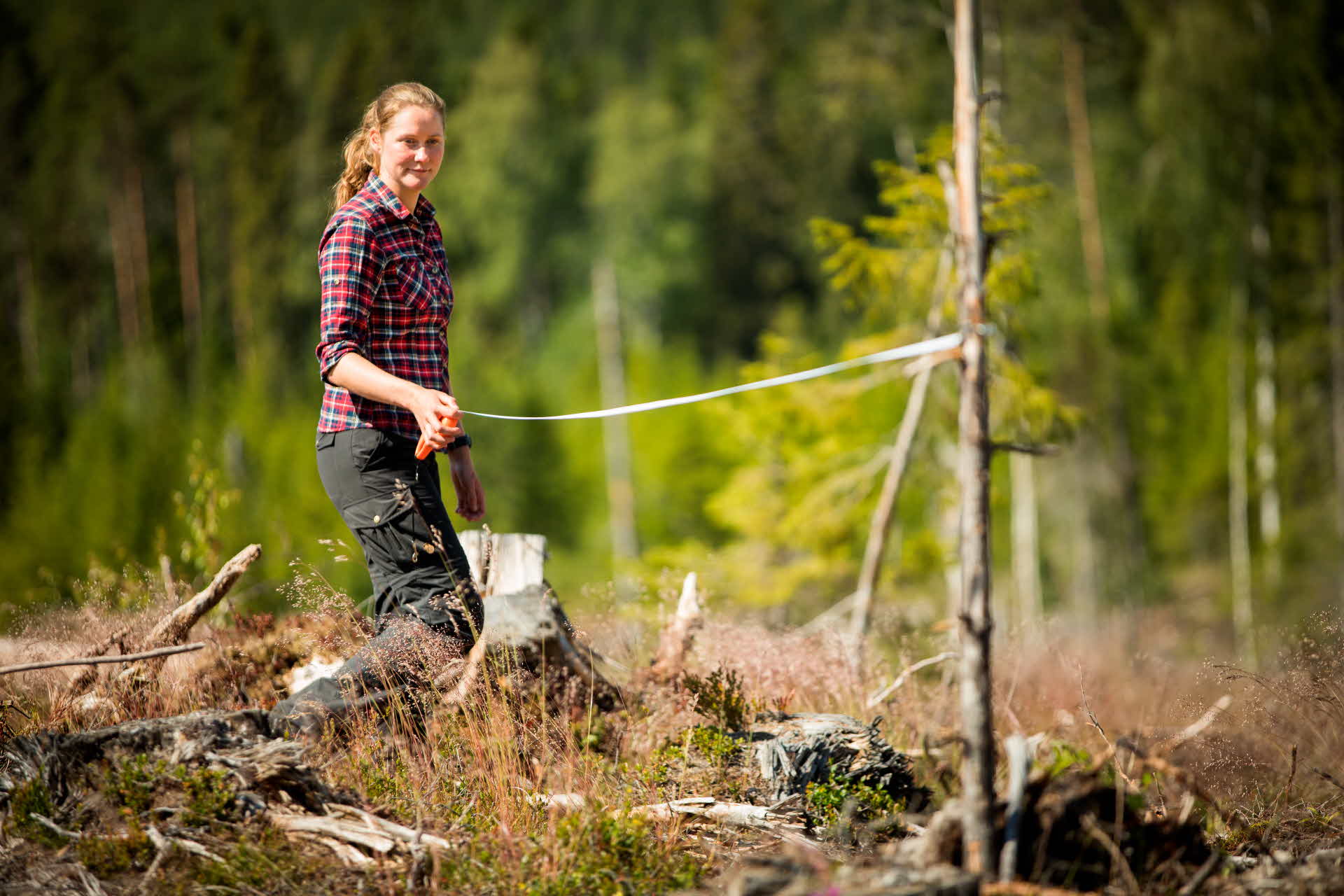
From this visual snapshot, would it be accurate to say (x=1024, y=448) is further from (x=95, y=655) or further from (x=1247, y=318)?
(x=1247, y=318)

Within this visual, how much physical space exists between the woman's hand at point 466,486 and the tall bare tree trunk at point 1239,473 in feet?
60.1

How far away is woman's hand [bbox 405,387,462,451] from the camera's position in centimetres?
301

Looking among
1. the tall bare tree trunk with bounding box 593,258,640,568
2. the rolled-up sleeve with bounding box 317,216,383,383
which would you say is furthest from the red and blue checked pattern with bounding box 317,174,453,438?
the tall bare tree trunk with bounding box 593,258,640,568

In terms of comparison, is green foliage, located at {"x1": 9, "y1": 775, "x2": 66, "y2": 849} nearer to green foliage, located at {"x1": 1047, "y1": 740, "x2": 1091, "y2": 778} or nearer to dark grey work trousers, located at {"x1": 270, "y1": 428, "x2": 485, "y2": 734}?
dark grey work trousers, located at {"x1": 270, "y1": 428, "x2": 485, "y2": 734}

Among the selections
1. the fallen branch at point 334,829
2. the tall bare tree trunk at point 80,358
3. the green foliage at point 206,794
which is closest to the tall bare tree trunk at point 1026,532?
the fallen branch at point 334,829

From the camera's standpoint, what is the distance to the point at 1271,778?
4.32m

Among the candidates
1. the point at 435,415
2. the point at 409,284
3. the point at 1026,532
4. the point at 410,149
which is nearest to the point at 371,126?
the point at 410,149

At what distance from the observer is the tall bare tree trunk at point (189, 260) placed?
111 ft

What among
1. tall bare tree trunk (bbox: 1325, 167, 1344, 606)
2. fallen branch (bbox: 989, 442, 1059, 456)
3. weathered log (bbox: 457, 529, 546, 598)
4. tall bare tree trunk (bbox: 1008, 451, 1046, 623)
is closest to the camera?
fallen branch (bbox: 989, 442, 1059, 456)

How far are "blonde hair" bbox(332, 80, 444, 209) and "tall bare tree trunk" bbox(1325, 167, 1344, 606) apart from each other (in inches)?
761

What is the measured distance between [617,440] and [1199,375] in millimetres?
14549

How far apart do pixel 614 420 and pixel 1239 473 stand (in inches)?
629

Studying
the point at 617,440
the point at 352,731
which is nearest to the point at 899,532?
the point at 352,731

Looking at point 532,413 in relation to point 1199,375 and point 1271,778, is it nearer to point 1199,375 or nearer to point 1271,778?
point 1199,375
